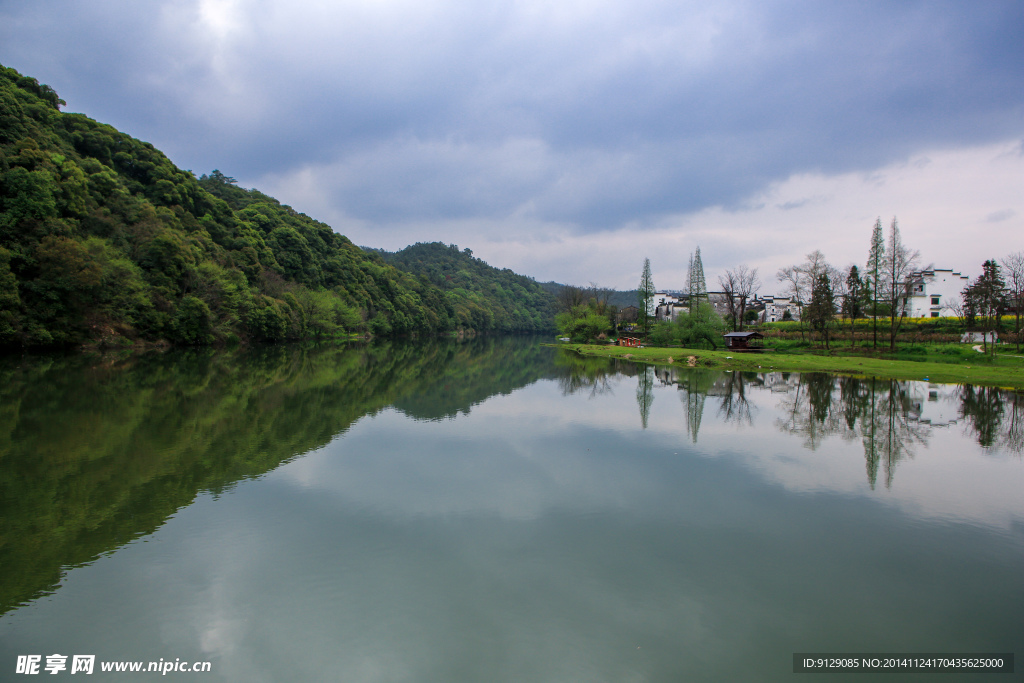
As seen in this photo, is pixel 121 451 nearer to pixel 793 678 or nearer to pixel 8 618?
pixel 8 618

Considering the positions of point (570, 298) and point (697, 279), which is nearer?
point (697, 279)

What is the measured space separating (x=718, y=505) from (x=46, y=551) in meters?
8.84

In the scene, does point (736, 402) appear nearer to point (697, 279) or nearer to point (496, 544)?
point (496, 544)

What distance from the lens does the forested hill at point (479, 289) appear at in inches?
5133

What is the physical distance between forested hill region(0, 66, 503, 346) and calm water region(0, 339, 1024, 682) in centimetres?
2206

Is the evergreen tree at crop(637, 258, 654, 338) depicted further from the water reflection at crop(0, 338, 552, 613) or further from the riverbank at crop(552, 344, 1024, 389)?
the water reflection at crop(0, 338, 552, 613)

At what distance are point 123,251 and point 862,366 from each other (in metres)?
49.1

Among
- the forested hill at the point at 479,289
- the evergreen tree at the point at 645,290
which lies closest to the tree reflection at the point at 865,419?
the evergreen tree at the point at 645,290

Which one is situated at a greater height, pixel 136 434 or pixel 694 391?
pixel 136 434

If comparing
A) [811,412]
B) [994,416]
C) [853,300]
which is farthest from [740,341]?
[811,412]

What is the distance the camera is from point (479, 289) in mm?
156375

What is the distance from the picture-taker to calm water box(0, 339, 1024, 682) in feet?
15.1

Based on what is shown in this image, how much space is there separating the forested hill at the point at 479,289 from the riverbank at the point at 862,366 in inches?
3286

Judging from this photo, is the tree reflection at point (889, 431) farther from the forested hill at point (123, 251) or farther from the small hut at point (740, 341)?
the forested hill at point (123, 251)
